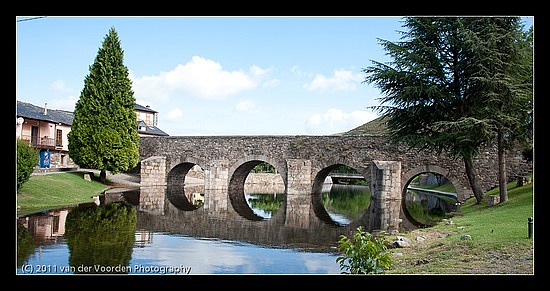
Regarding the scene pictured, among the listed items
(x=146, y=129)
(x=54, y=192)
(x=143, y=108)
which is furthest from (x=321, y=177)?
(x=143, y=108)

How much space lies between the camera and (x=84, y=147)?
3095 cm

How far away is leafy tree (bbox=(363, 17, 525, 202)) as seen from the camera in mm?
17781

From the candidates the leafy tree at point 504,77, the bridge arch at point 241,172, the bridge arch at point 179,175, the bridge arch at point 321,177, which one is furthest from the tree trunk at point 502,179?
the bridge arch at point 179,175

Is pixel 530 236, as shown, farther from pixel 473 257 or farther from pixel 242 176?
pixel 242 176

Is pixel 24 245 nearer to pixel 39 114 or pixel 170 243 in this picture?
pixel 170 243

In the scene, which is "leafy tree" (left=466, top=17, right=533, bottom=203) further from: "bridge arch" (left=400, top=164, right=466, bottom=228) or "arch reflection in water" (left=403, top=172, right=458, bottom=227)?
"bridge arch" (left=400, top=164, right=466, bottom=228)

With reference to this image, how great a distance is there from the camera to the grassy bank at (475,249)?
768 cm

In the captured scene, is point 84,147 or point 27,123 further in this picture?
point 27,123

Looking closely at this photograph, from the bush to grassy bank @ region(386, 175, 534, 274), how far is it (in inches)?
512

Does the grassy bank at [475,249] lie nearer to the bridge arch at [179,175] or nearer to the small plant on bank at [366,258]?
the small plant on bank at [366,258]

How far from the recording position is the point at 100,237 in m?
12.1

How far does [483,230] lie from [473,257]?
349 centimetres

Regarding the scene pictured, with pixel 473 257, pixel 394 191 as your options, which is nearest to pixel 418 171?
pixel 394 191
